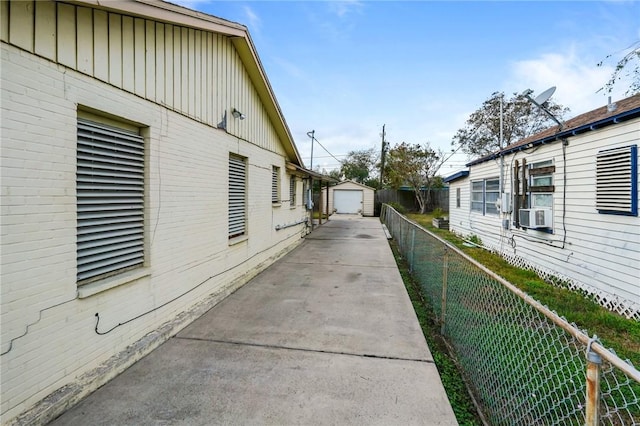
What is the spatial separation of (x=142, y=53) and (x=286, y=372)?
385 cm

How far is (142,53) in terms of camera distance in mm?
3621

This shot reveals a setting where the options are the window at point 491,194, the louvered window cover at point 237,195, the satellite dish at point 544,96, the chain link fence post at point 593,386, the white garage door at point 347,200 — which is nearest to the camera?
the chain link fence post at point 593,386

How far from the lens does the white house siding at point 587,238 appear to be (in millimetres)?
4863

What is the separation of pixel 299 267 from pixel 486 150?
997 inches

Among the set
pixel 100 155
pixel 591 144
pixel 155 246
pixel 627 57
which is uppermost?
pixel 627 57

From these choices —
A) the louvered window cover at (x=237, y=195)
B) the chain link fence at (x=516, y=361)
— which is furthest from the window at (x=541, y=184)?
the louvered window cover at (x=237, y=195)

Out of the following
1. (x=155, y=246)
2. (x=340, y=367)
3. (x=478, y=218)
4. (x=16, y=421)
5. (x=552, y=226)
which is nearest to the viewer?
Result: (x=16, y=421)

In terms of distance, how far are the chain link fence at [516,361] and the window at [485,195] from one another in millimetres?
6581

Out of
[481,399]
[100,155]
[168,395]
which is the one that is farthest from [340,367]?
[100,155]

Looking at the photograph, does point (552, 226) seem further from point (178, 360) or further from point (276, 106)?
point (178, 360)

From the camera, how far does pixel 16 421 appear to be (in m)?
2.22

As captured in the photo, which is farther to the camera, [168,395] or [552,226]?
[552,226]

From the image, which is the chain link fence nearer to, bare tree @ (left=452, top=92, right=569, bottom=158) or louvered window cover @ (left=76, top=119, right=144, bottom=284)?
louvered window cover @ (left=76, top=119, right=144, bottom=284)

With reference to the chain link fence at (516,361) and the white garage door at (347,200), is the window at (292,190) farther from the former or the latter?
the white garage door at (347,200)
